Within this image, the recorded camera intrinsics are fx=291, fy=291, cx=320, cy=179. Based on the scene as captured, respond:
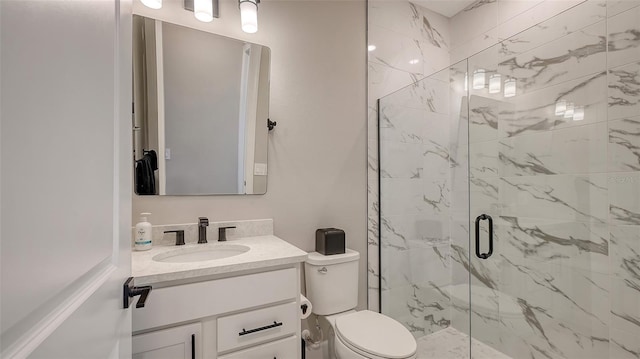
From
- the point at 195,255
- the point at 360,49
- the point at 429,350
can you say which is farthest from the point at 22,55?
the point at 429,350

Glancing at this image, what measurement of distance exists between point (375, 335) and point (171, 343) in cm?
90

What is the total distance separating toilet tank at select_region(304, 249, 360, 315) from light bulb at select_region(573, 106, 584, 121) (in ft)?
4.69

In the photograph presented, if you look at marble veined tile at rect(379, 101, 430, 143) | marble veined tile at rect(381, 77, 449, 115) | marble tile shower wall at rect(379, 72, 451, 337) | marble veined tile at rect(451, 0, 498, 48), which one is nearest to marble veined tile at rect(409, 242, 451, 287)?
marble tile shower wall at rect(379, 72, 451, 337)

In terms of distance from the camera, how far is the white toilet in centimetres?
132

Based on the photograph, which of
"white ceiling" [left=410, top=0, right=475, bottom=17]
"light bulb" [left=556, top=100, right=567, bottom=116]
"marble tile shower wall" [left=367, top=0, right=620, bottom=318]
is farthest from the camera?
"white ceiling" [left=410, top=0, right=475, bottom=17]

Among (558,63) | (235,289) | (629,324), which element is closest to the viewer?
(235,289)

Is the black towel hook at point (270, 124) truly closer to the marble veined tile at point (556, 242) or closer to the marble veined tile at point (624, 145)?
the marble veined tile at point (556, 242)

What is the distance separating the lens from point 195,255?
4.66ft

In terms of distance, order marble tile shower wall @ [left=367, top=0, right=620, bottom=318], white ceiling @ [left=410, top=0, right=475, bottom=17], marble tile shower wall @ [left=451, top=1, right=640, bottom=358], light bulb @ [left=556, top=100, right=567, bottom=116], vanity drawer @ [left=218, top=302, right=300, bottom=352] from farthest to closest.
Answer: white ceiling @ [left=410, top=0, right=475, bottom=17]
marble tile shower wall @ [left=367, top=0, right=620, bottom=318]
light bulb @ [left=556, top=100, right=567, bottom=116]
marble tile shower wall @ [left=451, top=1, right=640, bottom=358]
vanity drawer @ [left=218, top=302, right=300, bottom=352]

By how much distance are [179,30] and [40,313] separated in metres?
1.53

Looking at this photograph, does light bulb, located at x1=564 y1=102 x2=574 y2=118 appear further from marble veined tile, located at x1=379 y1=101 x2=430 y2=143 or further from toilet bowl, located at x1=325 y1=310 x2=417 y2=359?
toilet bowl, located at x1=325 y1=310 x2=417 y2=359

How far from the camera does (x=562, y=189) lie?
1.62 metres

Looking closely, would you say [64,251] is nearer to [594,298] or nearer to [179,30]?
[179,30]

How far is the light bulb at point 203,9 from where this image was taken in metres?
1.48
